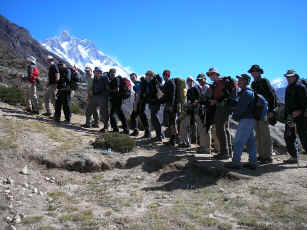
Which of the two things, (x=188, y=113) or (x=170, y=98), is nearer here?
(x=170, y=98)

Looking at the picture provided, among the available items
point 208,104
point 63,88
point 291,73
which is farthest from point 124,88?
point 291,73

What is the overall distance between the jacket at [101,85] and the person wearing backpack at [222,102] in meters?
4.25

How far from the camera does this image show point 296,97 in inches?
270

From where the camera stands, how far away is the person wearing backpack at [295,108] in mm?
6780

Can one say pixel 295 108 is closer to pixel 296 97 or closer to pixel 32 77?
pixel 296 97

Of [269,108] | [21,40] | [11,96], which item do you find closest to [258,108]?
[269,108]

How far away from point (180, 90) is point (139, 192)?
13.7 ft

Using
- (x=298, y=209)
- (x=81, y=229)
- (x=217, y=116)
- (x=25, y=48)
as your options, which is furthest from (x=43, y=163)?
(x=25, y=48)

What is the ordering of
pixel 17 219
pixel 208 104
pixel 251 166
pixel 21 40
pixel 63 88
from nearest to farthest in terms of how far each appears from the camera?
1. pixel 17 219
2. pixel 251 166
3. pixel 208 104
4. pixel 63 88
5. pixel 21 40

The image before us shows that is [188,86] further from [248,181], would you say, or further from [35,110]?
[35,110]

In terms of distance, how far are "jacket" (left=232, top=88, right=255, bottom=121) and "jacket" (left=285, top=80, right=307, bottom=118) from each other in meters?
1.39

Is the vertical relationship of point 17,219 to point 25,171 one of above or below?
below

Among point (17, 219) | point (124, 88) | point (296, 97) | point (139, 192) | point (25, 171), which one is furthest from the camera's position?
point (124, 88)

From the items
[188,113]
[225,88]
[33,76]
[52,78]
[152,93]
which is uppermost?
[33,76]
